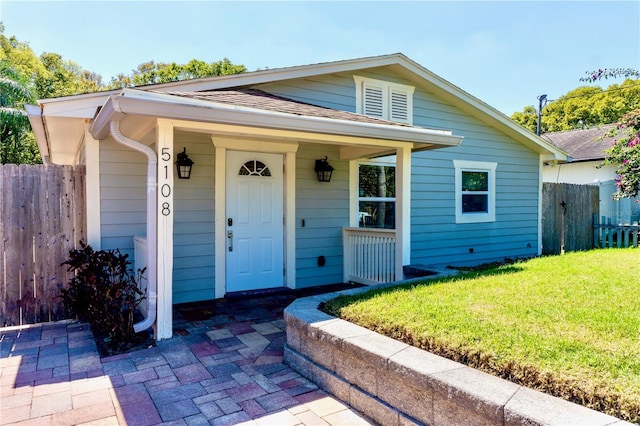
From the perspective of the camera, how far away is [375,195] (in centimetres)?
722

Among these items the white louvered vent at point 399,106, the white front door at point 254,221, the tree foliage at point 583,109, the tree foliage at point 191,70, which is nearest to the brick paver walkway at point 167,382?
the white front door at point 254,221

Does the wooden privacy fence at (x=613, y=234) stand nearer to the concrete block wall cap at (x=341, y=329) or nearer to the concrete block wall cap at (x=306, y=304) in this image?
the concrete block wall cap at (x=306, y=304)

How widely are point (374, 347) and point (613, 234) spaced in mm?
10626

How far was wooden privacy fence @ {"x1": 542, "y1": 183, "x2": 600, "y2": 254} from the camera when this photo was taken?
980 centimetres

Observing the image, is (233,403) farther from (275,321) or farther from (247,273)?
(247,273)

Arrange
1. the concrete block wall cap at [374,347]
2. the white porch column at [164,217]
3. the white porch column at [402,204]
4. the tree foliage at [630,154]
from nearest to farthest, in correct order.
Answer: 1. the concrete block wall cap at [374,347]
2. the white porch column at [164,217]
3. the white porch column at [402,204]
4. the tree foliage at [630,154]

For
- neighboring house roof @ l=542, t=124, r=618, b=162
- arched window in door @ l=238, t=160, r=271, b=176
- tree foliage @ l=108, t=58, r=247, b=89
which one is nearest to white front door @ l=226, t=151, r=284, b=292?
arched window in door @ l=238, t=160, r=271, b=176

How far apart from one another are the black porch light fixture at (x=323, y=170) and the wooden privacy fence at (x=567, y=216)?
608cm

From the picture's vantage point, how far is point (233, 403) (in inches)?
112

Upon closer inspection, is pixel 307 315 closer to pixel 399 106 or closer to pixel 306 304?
pixel 306 304

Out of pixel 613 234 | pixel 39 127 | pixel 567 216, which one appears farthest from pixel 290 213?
pixel 613 234

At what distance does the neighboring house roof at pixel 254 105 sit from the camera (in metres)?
3.91

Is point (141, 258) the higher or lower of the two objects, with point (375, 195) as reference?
lower

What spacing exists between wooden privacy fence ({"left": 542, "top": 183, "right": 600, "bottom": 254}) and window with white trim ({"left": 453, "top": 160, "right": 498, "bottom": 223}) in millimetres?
1944
